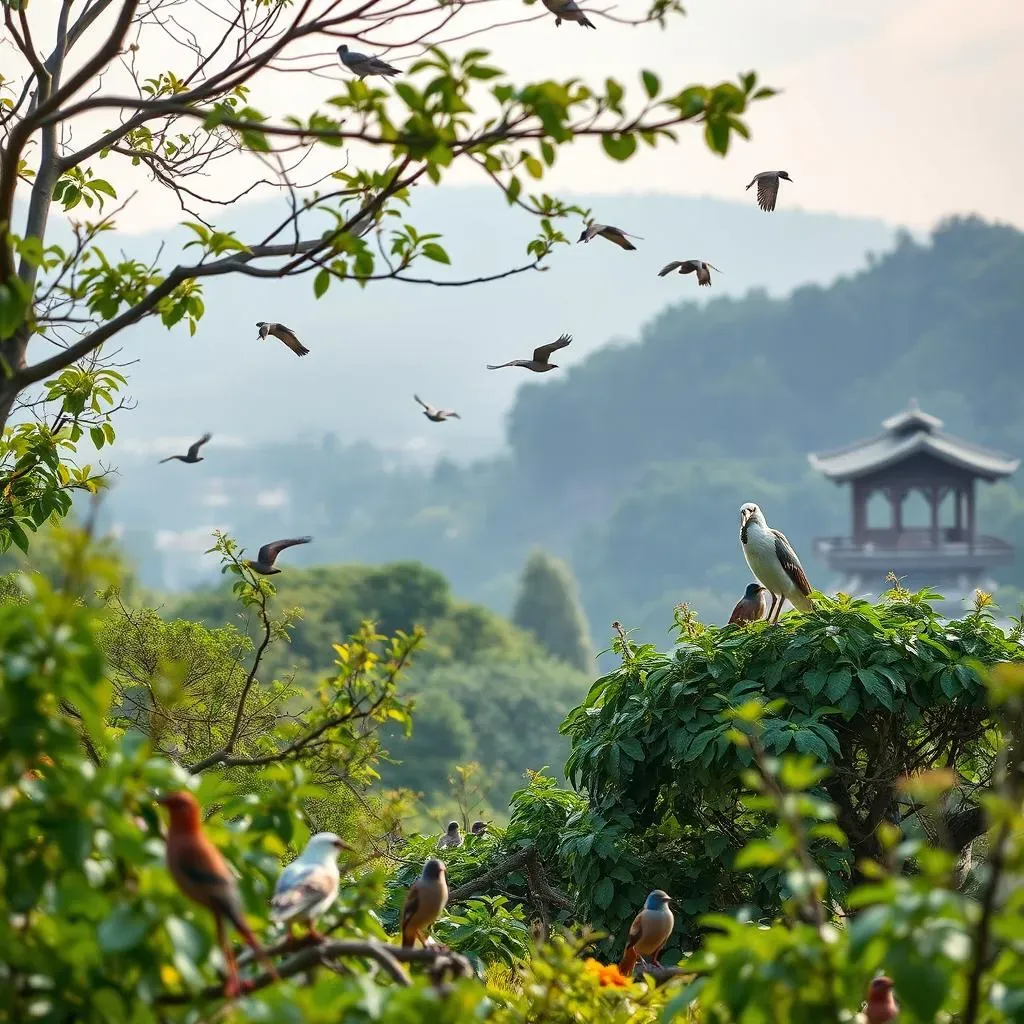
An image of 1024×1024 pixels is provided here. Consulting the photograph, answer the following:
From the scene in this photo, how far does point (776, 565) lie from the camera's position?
623 cm

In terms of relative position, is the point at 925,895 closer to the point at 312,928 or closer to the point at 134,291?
the point at 312,928

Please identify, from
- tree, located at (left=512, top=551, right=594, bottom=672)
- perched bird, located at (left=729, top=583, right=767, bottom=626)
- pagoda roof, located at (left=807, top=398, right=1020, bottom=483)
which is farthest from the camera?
tree, located at (left=512, top=551, right=594, bottom=672)

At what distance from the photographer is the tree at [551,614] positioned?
50.0m

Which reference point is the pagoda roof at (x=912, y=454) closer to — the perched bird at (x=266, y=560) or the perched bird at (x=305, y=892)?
the perched bird at (x=266, y=560)

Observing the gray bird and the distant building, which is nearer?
the gray bird

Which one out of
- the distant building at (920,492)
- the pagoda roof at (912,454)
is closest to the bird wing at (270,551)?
the distant building at (920,492)

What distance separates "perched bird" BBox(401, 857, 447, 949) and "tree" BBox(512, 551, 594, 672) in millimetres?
45005

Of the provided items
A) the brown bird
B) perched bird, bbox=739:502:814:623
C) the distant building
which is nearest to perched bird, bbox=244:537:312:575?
the brown bird

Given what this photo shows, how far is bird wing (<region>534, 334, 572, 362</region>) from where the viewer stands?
4.67 meters

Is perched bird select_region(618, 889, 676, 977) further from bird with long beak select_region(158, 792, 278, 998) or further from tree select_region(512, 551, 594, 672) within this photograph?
tree select_region(512, 551, 594, 672)

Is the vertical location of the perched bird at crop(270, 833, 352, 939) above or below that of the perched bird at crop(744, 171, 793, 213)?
below

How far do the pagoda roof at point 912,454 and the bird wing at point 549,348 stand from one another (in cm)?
2326

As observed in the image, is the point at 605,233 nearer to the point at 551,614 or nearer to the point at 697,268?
the point at 697,268

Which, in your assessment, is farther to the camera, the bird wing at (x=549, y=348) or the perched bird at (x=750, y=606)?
the perched bird at (x=750, y=606)
